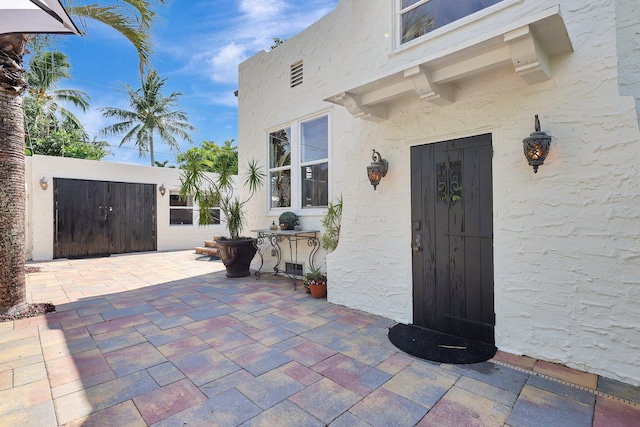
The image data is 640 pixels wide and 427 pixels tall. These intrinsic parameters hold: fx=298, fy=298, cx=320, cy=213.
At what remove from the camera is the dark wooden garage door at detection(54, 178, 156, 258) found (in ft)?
28.0

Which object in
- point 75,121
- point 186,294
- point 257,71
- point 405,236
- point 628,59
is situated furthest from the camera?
point 75,121

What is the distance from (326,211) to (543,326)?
3.29 m

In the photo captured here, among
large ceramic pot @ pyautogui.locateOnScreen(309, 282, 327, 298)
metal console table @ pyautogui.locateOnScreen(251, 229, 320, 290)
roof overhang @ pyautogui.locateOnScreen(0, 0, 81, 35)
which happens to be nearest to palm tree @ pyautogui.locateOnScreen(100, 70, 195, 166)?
metal console table @ pyautogui.locateOnScreen(251, 229, 320, 290)

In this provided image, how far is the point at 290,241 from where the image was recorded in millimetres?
5777

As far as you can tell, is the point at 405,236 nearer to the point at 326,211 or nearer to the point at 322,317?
the point at 322,317

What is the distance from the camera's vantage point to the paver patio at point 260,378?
193cm

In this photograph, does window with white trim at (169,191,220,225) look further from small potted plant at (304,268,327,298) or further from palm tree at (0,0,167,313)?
small potted plant at (304,268,327,298)

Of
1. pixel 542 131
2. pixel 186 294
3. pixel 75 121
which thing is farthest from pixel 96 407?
pixel 75 121

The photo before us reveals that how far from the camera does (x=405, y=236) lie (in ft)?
11.9

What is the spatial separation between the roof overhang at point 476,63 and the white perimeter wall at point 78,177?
886cm

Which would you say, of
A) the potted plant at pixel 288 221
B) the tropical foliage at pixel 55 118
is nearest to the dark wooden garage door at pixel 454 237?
the potted plant at pixel 288 221

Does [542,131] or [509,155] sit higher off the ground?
[542,131]

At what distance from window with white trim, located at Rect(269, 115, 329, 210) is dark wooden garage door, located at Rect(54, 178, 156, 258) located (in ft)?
19.9

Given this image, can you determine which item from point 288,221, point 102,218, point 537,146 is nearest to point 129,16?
point 288,221
